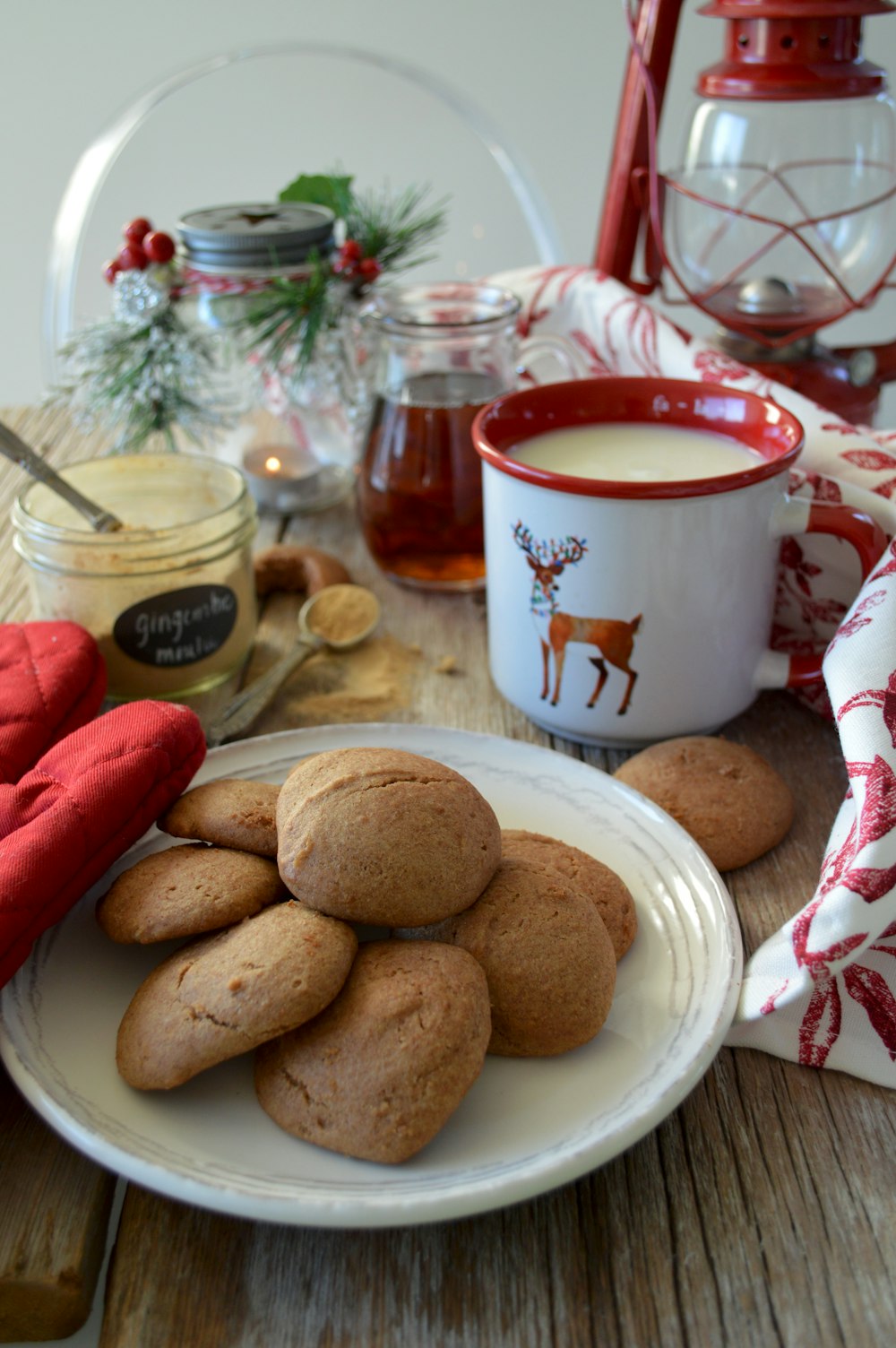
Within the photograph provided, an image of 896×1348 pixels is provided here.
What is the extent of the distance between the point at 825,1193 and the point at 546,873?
→ 20cm

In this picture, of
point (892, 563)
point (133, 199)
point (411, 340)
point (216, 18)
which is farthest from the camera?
point (216, 18)

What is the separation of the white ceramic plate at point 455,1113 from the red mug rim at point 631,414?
0.93 feet

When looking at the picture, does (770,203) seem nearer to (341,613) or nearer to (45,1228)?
(341,613)

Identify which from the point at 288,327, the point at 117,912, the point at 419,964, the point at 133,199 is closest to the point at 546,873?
the point at 419,964

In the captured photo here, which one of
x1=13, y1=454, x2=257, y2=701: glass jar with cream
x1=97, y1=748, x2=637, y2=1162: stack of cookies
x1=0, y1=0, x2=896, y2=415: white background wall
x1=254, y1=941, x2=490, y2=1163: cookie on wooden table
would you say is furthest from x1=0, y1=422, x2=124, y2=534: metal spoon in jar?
x1=0, y1=0, x2=896, y2=415: white background wall

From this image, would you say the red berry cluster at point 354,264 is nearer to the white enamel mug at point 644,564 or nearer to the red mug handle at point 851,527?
the white enamel mug at point 644,564

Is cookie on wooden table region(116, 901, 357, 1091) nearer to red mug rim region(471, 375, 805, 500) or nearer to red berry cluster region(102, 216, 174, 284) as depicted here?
red mug rim region(471, 375, 805, 500)

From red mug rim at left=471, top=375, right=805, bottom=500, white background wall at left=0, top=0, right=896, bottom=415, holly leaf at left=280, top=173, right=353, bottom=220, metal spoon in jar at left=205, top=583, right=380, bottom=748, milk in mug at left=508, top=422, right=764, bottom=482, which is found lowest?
metal spoon in jar at left=205, top=583, right=380, bottom=748

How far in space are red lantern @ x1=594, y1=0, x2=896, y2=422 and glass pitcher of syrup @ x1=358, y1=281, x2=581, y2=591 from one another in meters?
0.19

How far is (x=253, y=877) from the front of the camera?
23.5 inches

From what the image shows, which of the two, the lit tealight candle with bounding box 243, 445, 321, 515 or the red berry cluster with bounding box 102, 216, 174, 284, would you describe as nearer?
the red berry cluster with bounding box 102, 216, 174, 284

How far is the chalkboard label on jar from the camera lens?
0.89 meters

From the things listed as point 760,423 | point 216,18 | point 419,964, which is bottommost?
point 419,964

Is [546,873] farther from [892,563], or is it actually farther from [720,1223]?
[892,563]
